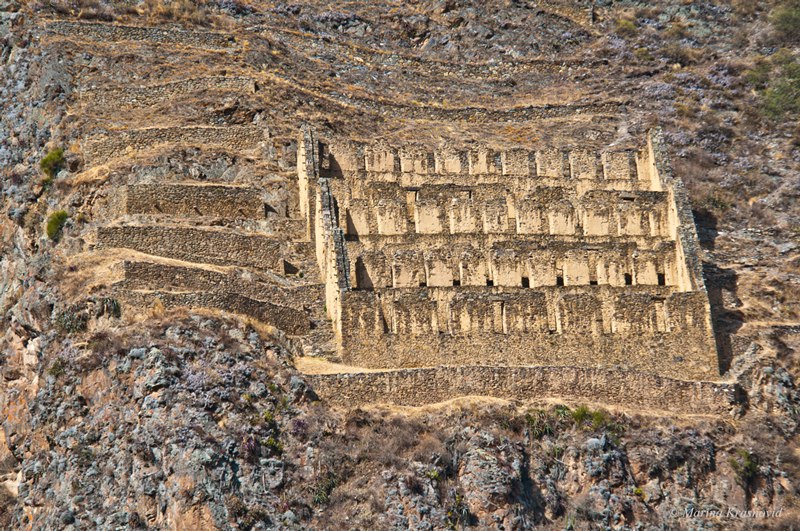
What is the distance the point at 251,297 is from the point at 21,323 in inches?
298

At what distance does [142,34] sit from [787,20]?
35.6 m

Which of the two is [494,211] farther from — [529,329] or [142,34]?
[142,34]

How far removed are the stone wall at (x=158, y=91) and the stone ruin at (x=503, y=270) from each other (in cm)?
721

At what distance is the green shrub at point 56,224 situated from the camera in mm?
49219

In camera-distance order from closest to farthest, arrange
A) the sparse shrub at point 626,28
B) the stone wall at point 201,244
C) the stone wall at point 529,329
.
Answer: the stone wall at point 529,329 → the stone wall at point 201,244 → the sparse shrub at point 626,28

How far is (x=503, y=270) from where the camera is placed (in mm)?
48719

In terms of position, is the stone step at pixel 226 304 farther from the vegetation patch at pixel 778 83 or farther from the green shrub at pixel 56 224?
the vegetation patch at pixel 778 83

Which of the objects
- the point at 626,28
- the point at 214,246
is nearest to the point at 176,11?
the point at 214,246

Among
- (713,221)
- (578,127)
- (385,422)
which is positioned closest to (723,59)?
(578,127)

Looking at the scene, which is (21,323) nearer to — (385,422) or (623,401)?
(385,422)

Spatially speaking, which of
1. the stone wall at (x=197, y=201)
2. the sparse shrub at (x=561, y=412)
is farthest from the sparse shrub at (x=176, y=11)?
the sparse shrub at (x=561, y=412)

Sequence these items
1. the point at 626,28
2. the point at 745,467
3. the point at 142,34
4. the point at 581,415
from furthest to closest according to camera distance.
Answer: the point at 626,28, the point at 142,34, the point at 745,467, the point at 581,415

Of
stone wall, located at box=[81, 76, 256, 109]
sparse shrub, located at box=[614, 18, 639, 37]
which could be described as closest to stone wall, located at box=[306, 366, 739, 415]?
stone wall, located at box=[81, 76, 256, 109]

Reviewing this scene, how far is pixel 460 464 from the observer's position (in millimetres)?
40438
